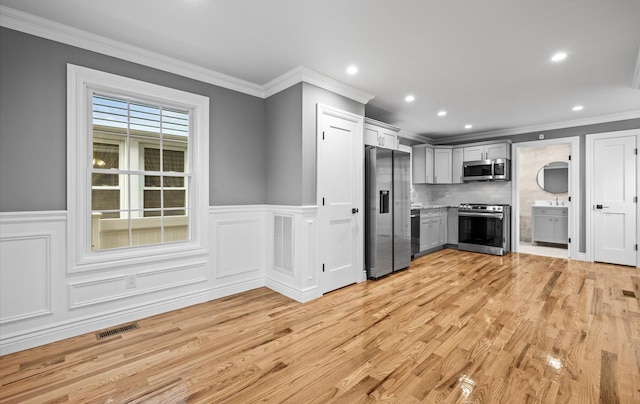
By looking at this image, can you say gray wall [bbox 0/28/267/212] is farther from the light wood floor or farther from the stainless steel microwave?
the stainless steel microwave

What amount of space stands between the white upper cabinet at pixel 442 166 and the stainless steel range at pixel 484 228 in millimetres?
721

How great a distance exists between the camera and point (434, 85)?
3.71 m

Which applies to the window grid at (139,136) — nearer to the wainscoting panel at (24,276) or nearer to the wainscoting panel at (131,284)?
the wainscoting panel at (131,284)

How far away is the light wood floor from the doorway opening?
3.15 m

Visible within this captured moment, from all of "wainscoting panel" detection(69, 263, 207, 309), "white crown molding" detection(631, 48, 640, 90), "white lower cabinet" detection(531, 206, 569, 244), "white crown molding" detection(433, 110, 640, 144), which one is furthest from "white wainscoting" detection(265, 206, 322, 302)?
"white lower cabinet" detection(531, 206, 569, 244)

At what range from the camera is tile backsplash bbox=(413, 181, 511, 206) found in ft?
20.1

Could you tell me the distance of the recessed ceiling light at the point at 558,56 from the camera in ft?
9.41

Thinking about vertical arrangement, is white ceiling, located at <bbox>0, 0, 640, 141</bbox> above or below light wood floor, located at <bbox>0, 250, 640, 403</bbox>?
above

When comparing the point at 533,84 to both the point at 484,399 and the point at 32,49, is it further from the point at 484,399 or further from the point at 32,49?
the point at 32,49

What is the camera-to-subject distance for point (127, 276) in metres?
2.78

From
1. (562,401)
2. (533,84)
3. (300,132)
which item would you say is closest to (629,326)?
(562,401)

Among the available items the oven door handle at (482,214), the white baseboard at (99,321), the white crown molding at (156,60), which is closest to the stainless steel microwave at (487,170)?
the oven door handle at (482,214)

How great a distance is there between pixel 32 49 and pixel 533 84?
522 centimetres

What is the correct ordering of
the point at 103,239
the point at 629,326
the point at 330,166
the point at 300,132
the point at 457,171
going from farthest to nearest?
the point at 457,171 < the point at 330,166 < the point at 300,132 < the point at 103,239 < the point at 629,326
